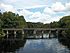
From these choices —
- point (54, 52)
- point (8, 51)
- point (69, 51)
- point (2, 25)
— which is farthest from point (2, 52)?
point (2, 25)

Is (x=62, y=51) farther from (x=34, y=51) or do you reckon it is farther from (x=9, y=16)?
(x=9, y=16)

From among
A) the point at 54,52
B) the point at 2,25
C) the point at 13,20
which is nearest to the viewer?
the point at 54,52

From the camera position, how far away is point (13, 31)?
18412 cm

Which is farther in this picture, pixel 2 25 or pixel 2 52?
pixel 2 25

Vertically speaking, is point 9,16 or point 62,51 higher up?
point 9,16

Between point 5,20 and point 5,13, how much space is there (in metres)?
12.2

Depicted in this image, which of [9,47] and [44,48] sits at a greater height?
[9,47]

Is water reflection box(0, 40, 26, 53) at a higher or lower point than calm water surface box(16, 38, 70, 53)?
higher

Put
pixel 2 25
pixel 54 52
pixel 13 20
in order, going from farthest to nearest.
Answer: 1. pixel 13 20
2. pixel 2 25
3. pixel 54 52

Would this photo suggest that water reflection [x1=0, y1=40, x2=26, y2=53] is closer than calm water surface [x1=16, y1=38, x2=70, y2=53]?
No

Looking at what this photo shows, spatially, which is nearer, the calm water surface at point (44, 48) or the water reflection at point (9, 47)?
the calm water surface at point (44, 48)

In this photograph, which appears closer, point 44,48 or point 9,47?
point 44,48

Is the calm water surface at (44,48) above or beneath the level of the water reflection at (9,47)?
beneath

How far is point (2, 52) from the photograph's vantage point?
248 ft
